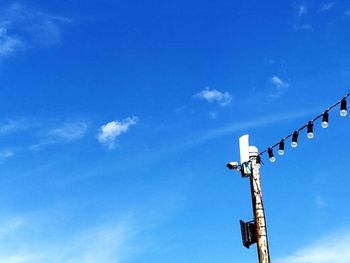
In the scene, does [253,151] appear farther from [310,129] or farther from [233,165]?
[310,129]

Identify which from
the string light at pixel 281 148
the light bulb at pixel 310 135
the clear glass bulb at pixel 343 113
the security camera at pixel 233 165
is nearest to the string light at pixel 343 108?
the clear glass bulb at pixel 343 113

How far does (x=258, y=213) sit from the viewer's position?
13859 mm

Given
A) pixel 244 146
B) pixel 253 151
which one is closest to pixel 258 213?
pixel 253 151

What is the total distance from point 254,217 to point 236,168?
116 centimetres

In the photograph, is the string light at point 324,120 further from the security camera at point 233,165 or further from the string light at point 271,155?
the security camera at point 233,165

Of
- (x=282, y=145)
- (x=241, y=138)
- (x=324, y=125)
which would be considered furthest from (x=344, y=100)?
(x=241, y=138)

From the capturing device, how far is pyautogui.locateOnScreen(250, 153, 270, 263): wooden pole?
44.5 feet

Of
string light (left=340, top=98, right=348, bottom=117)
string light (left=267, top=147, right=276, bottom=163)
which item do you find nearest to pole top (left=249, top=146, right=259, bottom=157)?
string light (left=267, top=147, right=276, bottom=163)

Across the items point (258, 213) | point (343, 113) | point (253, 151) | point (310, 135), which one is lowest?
point (258, 213)

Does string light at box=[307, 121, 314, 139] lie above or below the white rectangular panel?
below

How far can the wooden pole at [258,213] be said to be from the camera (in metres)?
13.6

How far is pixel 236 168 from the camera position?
14.3 meters

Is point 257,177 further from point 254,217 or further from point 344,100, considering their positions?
point 344,100

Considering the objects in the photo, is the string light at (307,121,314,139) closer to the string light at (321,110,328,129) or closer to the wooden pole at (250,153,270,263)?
the string light at (321,110,328,129)
